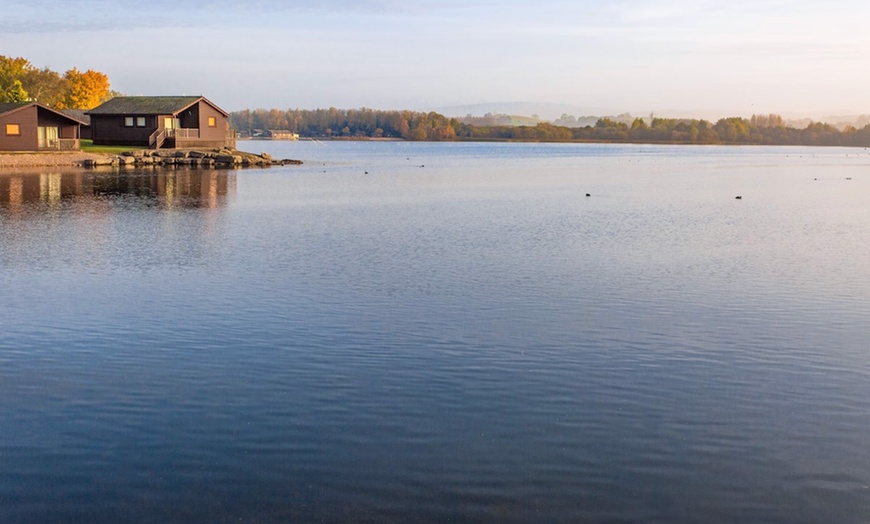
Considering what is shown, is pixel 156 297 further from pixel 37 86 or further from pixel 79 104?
pixel 79 104

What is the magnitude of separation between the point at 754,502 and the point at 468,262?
16.0m

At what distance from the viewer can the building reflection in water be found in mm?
41812

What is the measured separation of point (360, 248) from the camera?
1076 inches

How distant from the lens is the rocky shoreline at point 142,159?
6694 centimetres

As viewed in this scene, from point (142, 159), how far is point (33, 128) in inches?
332

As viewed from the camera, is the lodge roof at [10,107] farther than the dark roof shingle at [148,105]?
No

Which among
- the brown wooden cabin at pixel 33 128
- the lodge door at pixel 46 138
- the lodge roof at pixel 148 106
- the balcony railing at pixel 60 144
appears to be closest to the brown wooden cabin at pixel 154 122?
the lodge roof at pixel 148 106

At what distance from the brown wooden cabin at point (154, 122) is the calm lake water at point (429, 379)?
173 feet

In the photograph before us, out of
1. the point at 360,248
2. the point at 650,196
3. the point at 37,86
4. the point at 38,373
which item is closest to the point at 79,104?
the point at 37,86

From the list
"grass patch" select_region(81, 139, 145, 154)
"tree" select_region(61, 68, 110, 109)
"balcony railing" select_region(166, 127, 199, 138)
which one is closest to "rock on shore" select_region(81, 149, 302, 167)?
"grass patch" select_region(81, 139, 145, 154)

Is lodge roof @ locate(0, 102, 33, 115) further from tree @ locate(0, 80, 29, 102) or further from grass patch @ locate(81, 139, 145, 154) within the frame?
tree @ locate(0, 80, 29, 102)

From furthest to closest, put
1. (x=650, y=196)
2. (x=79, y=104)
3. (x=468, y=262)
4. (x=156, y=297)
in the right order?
1. (x=79, y=104)
2. (x=650, y=196)
3. (x=468, y=262)
4. (x=156, y=297)

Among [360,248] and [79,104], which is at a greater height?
[79,104]

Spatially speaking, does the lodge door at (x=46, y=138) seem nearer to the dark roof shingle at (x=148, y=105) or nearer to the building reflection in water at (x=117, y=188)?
the building reflection in water at (x=117, y=188)
